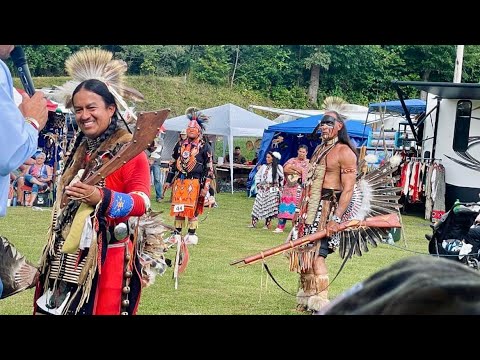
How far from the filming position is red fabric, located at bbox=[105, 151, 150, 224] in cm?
377

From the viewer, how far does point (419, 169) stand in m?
13.4

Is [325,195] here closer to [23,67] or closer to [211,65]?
[23,67]

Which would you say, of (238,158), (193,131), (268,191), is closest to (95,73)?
(193,131)

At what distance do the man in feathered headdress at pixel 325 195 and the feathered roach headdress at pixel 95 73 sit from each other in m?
2.03

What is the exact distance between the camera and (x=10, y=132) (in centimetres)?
309

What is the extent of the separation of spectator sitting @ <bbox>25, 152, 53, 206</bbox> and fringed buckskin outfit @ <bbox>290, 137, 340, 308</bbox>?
23.9ft

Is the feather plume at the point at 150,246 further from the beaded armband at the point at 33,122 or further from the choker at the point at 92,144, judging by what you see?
the beaded armband at the point at 33,122

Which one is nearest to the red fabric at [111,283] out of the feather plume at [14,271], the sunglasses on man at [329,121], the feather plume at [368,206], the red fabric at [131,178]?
the red fabric at [131,178]

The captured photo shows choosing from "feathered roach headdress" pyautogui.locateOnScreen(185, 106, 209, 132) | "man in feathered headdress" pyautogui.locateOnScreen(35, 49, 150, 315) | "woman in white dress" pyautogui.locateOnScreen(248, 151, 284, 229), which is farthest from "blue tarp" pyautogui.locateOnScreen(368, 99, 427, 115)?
"man in feathered headdress" pyautogui.locateOnScreen(35, 49, 150, 315)

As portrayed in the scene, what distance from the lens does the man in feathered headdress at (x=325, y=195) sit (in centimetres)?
565

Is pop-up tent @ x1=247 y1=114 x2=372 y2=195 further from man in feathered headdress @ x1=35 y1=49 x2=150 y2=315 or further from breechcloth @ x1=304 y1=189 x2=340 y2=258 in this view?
man in feathered headdress @ x1=35 y1=49 x2=150 y2=315

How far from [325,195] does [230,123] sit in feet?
32.4

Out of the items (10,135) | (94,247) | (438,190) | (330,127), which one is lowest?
(438,190)
